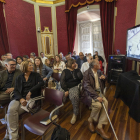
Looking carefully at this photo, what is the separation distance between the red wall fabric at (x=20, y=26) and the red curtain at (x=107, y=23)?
3.70m

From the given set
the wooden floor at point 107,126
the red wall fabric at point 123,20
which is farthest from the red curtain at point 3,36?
the red wall fabric at point 123,20

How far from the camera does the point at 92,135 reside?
184 cm

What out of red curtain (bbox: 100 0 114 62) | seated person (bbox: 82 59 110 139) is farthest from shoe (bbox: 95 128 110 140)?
red curtain (bbox: 100 0 114 62)

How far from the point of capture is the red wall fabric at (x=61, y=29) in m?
5.86

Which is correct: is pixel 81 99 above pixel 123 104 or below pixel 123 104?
above

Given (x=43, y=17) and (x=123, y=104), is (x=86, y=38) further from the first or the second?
(x=123, y=104)

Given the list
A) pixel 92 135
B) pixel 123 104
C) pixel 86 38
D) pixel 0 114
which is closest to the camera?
pixel 92 135

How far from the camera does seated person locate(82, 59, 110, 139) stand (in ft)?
6.04

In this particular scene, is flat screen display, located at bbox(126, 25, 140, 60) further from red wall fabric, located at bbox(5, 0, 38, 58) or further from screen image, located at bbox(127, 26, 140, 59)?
red wall fabric, located at bbox(5, 0, 38, 58)

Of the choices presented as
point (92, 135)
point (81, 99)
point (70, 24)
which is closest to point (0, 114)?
point (81, 99)

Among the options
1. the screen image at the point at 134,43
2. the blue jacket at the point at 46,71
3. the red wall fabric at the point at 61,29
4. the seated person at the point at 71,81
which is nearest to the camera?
the seated person at the point at 71,81

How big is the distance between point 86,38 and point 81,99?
502 cm

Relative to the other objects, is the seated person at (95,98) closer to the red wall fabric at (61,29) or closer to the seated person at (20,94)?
the seated person at (20,94)

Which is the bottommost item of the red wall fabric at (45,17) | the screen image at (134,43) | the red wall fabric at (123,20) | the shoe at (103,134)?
the shoe at (103,134)
